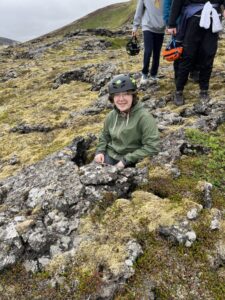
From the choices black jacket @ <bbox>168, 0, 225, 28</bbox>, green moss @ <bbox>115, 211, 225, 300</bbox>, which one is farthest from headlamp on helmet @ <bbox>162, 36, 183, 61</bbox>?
green moss @ <bbox>115, 211, 225, 300</bbox>

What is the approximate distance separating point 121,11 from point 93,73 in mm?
152529

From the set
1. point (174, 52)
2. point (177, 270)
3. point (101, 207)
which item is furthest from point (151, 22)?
point (177, 270)

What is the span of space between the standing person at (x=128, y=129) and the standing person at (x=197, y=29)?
12.3 ft

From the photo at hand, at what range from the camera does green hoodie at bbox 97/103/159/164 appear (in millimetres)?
9641

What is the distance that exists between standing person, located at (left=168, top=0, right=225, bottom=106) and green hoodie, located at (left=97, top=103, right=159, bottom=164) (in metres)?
3.92

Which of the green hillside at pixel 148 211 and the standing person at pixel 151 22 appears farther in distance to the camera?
the standing person at pixel 151 22

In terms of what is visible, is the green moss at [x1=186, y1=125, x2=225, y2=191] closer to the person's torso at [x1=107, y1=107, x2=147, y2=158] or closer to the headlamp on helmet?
the person's torso at [x1=107, y1=107, x2=147, y2=158]

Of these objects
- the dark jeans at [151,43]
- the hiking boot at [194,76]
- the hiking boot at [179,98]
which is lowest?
the hiking boot at [179,98]

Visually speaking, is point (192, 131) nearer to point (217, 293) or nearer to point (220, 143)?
point (220, 143)

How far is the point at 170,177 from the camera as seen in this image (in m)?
9.04

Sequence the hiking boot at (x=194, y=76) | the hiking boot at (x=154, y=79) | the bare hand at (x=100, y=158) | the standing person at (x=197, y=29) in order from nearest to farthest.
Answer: the bare hand at (x=100, y=158) → the standing person at (x=197, y=29) → the hiking boot at (x=194, y=76) → the hiking boot at (x=154, y=79)

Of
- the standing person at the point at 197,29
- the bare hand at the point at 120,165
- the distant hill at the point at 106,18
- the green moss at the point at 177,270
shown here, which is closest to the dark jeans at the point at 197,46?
the standing person at the point at 197,29

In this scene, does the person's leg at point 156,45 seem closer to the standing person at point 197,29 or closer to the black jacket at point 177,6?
the standing person at point 197,29

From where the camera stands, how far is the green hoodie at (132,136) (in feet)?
31.6
